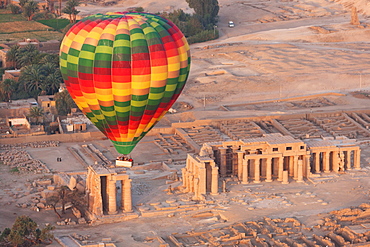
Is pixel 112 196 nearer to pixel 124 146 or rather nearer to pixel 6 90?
pixel 124 146

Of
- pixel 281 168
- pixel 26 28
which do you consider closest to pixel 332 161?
pixel 281 168

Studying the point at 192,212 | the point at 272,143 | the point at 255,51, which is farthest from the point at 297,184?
the point at 255,51

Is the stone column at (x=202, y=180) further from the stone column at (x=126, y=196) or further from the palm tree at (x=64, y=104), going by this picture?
the palm tree at (x=64, y=104)

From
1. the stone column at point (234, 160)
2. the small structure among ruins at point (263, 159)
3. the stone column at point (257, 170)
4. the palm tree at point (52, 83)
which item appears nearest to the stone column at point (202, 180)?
the small structure among ruins at point (263, 159)

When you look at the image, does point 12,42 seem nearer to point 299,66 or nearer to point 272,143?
point 299,66

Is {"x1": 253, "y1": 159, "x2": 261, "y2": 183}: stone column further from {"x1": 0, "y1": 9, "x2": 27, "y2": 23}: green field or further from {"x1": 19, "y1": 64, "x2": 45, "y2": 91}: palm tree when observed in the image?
{"x1": 0, "y1": 9, "x2": 27, "y2": 23}: green field
